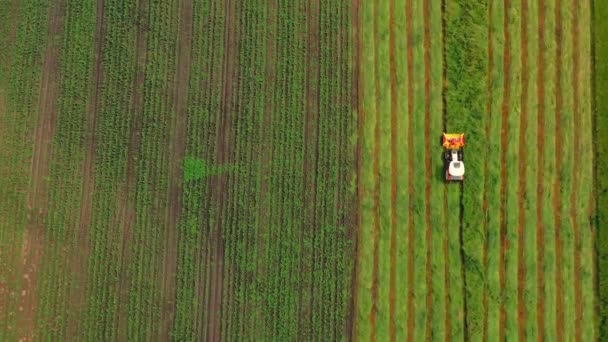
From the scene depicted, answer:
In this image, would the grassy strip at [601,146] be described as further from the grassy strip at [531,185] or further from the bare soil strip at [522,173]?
the bare soil strip at [522,173]

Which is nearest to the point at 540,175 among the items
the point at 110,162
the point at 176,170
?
the point at 176,170

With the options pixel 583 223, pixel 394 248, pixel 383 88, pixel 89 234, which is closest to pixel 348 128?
pixel 383 88

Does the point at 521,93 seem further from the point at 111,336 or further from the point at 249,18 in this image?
the point at 111,336

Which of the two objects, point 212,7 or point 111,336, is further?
point 212,7

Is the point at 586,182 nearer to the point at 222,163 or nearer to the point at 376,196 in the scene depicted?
the point at 376,196

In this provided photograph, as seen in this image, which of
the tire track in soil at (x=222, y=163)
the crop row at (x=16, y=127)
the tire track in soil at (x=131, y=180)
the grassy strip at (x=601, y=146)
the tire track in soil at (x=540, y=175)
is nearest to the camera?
the grassy strip at (x=601, y=146)

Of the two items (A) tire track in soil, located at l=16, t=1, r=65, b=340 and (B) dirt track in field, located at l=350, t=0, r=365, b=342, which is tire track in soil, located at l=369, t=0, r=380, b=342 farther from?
(A) tire track in soil, located at l=16, t=1, r=65, b=340

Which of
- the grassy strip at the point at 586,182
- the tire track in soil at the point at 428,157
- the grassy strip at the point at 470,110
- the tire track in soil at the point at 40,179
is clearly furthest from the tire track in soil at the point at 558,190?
the tire track in soil at the point at 40,179
